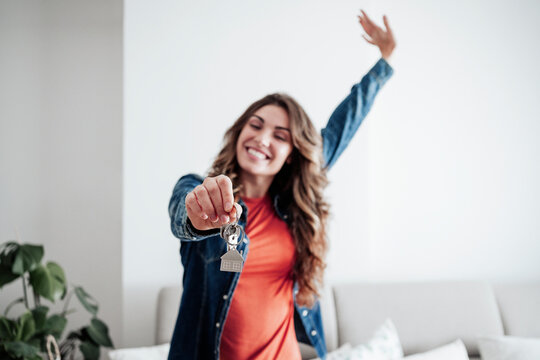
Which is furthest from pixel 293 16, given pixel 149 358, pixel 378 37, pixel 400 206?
pixel 149 358

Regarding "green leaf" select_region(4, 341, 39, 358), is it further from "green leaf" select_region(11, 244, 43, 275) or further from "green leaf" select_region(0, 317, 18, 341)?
"green leaf" select_region(11, 244, 43, 275)

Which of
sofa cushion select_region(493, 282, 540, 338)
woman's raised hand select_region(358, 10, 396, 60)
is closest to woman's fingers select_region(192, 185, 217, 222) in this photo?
woman's raised hand select_region(358, 10, 396, 60)

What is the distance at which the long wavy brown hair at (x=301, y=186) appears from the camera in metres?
1.29

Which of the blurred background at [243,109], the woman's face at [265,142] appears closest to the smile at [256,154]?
the woman's face at [265,142]

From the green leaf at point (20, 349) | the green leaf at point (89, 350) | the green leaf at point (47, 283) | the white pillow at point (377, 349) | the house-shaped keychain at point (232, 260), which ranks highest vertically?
the house-shaped keychain at point (232, 260)

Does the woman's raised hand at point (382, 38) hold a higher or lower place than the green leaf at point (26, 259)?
higher

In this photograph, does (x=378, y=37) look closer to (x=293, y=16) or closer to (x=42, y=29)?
(x=293, y=16)

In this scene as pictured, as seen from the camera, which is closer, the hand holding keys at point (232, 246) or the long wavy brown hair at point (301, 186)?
the hand holding keys at point (232, 246)

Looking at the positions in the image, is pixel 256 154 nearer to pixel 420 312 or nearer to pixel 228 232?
pixel 228 232

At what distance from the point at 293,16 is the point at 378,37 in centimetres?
67

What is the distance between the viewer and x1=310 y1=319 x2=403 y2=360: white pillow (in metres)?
1.70

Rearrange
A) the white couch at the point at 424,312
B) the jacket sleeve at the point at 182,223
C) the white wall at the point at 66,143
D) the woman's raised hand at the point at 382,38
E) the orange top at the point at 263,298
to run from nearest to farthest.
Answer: the jacket sleeve at the point at 182,223, the orange top at the point at 263,298, the woman's raised hand at the point at 382,38, the white couch at the point at 424,312, the white wall at the point at 66,143

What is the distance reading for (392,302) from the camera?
6.39 feet

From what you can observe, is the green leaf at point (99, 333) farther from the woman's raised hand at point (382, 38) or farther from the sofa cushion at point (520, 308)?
the sofa cushion at point (520, 308)
